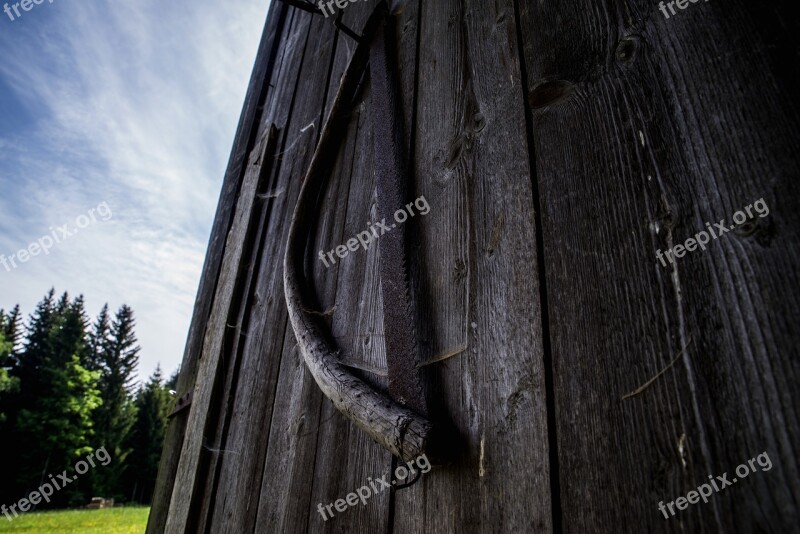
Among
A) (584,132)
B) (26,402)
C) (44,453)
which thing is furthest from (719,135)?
(26,402)

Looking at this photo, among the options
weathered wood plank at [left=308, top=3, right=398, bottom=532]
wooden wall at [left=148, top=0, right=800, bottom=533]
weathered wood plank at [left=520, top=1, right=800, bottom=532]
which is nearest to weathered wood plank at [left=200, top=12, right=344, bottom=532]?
wooden wall at [left=148, top=0, right=800, bottom=533]

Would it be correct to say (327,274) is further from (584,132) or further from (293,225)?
(584,132)

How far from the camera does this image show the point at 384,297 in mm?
1016

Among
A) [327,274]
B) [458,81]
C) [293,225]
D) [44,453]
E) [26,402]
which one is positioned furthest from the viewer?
[26,402]

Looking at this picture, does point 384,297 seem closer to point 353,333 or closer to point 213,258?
point 353,333

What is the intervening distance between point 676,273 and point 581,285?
14 cm

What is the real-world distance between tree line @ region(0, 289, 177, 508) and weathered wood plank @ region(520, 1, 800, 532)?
36608 millimetres

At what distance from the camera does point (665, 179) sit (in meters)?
0.66

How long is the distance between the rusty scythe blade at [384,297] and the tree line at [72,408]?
117 ft

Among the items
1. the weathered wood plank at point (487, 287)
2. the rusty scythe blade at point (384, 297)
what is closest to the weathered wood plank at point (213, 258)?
the rusty scythe blade at point (384, 297)

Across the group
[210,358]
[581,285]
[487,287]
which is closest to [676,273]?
[581,285]

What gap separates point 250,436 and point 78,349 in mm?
42303

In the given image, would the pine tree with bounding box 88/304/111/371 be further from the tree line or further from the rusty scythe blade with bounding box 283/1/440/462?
the rusty scythe blade with bounding box 283/1/440/462

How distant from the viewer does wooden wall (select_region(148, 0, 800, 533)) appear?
53 centimetres
